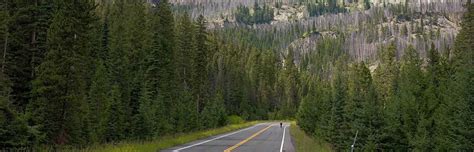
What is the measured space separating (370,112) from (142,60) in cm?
2779

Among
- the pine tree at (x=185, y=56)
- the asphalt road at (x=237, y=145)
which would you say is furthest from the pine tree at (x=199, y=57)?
the asphalt road at (x=237, y=145)

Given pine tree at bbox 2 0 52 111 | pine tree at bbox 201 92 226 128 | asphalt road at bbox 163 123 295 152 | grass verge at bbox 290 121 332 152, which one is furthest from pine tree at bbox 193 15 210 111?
pine tree at bbox 2 0 52 111

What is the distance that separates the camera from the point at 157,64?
45406mm

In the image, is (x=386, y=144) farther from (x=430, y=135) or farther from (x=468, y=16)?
(x=468, y=16)

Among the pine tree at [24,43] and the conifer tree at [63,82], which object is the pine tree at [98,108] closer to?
the conifer tree at [63,82]

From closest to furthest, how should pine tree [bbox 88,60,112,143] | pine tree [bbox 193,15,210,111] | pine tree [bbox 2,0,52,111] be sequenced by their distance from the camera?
pine tree [bbox 2,0,52,111]
pine tree [bbox 88,60,112,143]
pine tree [bbox 193,15,210,111]

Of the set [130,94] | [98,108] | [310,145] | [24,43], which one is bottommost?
[310,145]

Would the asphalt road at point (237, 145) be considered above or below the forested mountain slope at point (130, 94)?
below

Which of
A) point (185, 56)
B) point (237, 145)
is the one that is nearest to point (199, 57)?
point (185, 56)

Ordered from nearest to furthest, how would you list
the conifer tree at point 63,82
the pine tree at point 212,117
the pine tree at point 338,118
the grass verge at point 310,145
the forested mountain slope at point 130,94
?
the forested mountain slope at point 130,94
the conifer tree at point 63,82
the grass verge at point 310,145
the pine tree at point 338,118
the pine tree at point 212,117

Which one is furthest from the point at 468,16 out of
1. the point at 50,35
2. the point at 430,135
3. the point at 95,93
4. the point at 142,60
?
the point at 50,35

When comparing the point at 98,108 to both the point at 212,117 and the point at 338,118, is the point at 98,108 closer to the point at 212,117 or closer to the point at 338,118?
the point at 338,118

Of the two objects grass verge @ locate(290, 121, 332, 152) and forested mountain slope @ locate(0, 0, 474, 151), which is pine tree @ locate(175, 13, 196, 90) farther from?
grass verge @ locate(290, 121, 332, 152)

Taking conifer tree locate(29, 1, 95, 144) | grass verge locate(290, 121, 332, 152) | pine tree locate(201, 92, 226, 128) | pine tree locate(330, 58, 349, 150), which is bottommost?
pine tree locate(201, 92, 226, 128)
